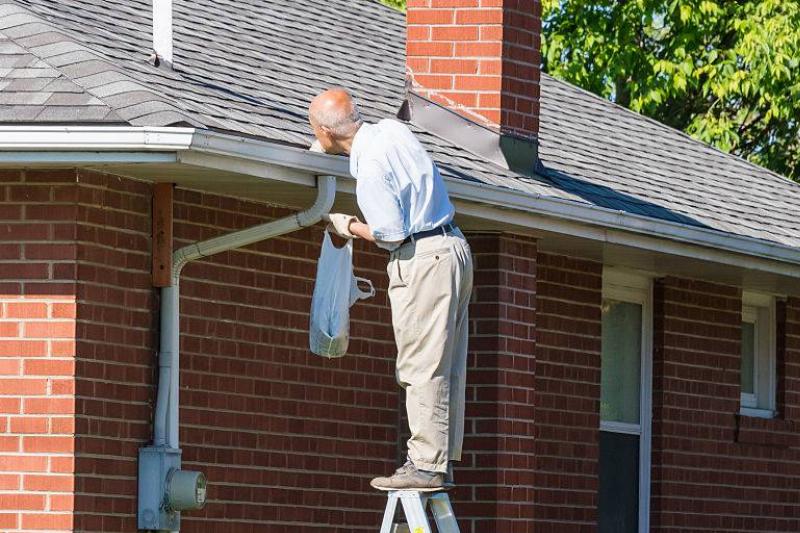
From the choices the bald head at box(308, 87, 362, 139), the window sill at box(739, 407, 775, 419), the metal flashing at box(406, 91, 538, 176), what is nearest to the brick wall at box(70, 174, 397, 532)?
the metal flashing at box(406, 91, 538, 176)

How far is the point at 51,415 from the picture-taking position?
8.40m

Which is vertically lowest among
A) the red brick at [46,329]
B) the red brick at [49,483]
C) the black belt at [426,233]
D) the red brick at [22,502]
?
the red brick at [22,502]

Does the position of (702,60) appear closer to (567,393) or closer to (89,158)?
(567,393)

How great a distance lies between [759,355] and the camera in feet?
48.8

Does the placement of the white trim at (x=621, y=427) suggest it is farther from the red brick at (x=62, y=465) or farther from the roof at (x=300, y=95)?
the red brick at (x=62, y=465)

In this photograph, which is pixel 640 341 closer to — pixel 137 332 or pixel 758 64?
pixel 137 332

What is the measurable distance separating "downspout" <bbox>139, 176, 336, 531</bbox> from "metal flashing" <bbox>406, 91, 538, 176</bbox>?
8.28 feet

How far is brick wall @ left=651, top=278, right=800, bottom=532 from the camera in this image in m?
13.5

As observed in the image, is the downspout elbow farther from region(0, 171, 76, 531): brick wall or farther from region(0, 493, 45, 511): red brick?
region(0, 493, 45, 511): red brick

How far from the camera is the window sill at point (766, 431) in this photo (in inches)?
556

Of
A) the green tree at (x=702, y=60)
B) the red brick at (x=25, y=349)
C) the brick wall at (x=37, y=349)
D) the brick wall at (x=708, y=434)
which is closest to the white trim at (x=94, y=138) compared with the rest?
the brick wall at (x=37, y=349)

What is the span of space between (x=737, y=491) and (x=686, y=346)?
49.3 inches

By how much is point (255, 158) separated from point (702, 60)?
15.2 metres

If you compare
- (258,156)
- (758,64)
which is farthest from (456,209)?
(758,64)
